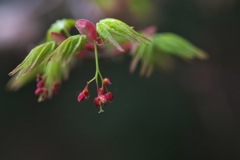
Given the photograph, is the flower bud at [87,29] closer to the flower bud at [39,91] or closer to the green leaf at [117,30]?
the green leaf at [117,30]

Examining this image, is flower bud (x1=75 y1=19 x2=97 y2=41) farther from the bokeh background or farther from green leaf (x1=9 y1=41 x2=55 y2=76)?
the bokeh background

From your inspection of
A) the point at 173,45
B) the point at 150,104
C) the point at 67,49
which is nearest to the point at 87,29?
the point at 67,49

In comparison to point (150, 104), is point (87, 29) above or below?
above

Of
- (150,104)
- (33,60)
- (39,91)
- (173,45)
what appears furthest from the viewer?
(150,104)

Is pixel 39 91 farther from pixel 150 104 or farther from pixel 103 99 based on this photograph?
pixel 150 104

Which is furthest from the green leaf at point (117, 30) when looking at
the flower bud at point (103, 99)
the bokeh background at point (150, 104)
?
the bokeh background at point (150, 104)

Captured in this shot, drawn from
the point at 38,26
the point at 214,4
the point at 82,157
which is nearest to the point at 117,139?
the point at 82,157

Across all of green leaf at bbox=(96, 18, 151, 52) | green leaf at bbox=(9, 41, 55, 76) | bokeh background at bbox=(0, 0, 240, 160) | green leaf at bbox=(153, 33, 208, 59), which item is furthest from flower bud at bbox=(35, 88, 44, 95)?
bokeh background at bbox=(0, 0, 240, 160)
